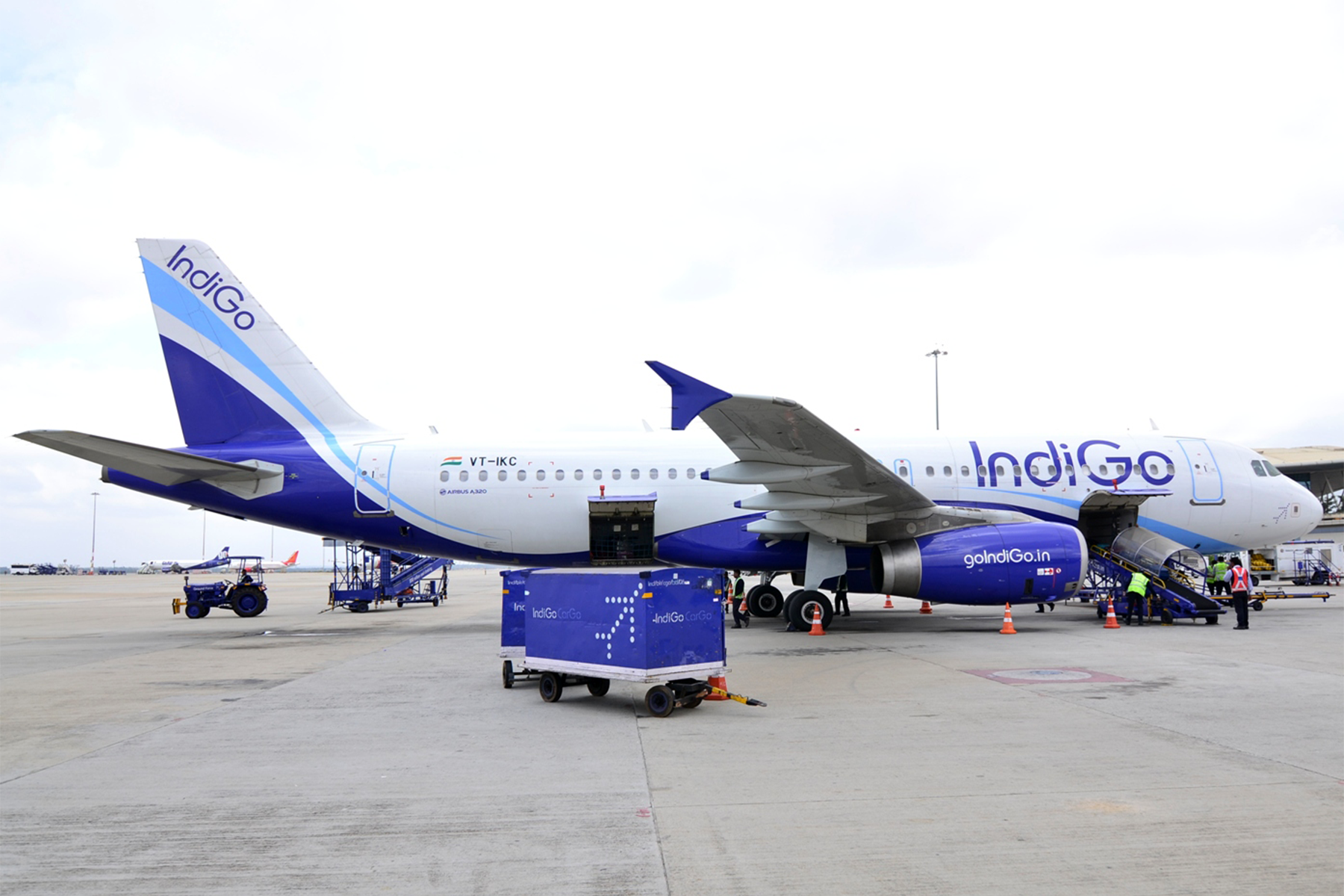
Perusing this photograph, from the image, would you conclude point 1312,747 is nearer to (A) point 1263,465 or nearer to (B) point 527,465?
(B) point 527,465

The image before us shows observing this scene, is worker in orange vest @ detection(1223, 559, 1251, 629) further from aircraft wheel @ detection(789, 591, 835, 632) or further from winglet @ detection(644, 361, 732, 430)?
winglet @ detection(644, 361, 732, 430)

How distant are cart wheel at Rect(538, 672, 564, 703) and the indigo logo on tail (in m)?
Answer: 12.8

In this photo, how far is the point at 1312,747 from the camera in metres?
7.12

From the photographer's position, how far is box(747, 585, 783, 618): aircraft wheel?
22.4 metres

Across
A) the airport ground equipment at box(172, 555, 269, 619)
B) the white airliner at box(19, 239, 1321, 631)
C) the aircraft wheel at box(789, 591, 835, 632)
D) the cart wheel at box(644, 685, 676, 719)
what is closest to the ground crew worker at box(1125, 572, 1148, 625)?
the white airliner at box(19, 239, 1321, 631)

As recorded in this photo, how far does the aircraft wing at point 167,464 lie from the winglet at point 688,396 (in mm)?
9536

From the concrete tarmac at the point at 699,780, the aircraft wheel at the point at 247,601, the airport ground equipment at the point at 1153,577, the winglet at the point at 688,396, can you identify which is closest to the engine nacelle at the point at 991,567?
the airport ground equipment at the point at 1153,577

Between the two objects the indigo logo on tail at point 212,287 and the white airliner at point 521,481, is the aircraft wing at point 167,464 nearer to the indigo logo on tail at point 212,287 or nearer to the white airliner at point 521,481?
the white airliner at point 521,481

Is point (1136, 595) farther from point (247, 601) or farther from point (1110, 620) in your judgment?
point (247, 601)

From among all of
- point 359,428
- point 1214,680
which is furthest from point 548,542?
point 1214,680

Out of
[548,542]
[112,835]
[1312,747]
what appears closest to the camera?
[112,835]

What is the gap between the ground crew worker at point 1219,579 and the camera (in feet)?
70.1

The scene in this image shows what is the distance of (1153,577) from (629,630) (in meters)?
13.9

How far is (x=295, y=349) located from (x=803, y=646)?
12298 millimetres
